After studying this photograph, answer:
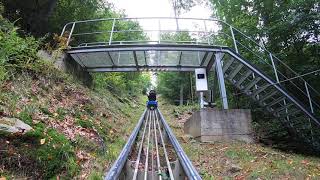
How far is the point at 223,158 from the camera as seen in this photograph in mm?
8391

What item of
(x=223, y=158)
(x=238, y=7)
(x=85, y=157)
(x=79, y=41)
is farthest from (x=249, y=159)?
(x=238, y=7)

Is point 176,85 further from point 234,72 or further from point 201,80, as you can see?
point 234,72

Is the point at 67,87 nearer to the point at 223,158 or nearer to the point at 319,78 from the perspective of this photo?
the point at 223,158

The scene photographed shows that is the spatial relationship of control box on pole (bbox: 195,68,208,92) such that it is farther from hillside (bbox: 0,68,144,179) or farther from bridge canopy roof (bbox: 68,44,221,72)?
hillside (bbox: 0,68,144,179)

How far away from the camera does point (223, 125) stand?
11242mm

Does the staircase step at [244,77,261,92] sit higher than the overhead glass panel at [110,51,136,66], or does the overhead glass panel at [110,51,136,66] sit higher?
the overhead glass panel at [110,51,136,66]

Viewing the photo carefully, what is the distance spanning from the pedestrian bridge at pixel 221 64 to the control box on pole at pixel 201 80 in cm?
51

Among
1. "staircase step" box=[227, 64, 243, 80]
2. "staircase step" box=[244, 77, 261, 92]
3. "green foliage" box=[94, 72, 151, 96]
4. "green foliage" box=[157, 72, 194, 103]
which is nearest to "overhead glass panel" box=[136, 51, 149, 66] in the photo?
"staircase step" box=[227, 64, 243, 80]

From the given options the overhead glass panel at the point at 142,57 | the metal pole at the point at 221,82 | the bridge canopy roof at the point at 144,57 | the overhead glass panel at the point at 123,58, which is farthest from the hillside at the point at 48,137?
the metal pole at the point at 221,82

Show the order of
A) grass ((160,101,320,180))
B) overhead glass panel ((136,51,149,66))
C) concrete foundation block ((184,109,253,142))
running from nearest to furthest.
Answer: grass ((160,101,320,180)), concrete foundation block ((184,109,253,142)), overhead glass panel ((136,51,149,66))

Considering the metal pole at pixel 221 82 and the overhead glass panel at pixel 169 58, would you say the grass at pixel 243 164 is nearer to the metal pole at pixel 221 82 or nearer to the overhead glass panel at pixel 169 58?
the metal pole at pixel 221 82

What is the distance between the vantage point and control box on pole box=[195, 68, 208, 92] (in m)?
14.1

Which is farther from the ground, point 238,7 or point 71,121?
point 238,7

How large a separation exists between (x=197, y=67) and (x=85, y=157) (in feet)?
32.2
